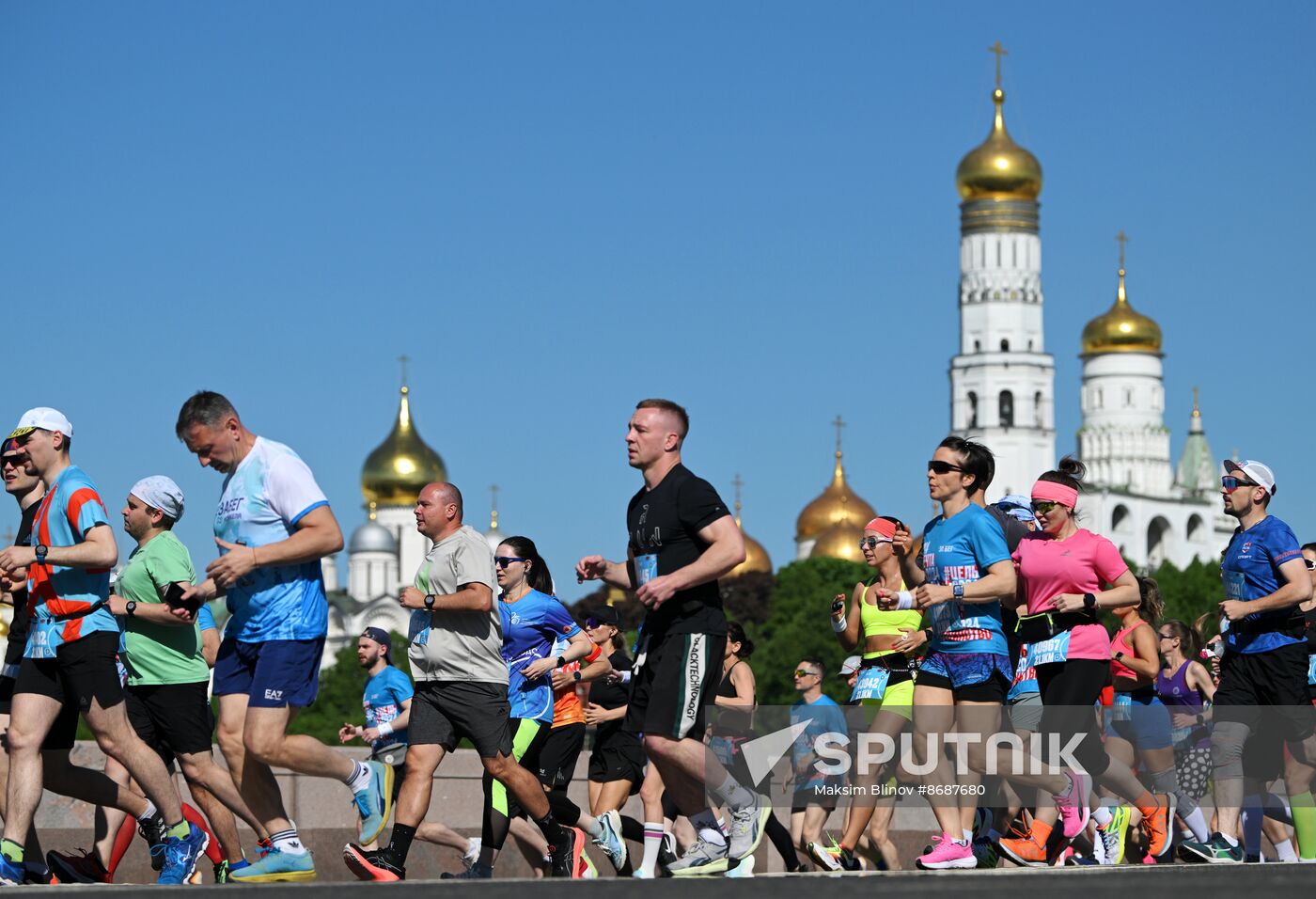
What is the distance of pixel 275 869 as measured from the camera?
9.78 m

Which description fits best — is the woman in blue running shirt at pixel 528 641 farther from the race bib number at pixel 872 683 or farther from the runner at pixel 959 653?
the runner at pixel 959 653

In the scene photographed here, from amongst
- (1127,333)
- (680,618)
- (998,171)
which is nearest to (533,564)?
(680,618)

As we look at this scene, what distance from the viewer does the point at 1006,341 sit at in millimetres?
117562

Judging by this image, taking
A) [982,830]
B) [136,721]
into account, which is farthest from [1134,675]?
[136,721]

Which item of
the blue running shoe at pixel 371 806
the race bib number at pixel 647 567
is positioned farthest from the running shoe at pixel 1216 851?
the blue running shoe at pixel 371 806

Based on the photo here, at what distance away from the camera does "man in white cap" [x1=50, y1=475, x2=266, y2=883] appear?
1019 cm

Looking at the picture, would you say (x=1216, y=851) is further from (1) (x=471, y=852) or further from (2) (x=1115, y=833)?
(1) (x=471, y=852)

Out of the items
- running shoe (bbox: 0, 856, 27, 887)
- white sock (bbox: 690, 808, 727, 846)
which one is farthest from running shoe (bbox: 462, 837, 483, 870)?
running shoe (bbox: 0, 856, 27, 887)

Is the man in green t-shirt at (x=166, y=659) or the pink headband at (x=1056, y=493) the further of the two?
the pink headband at (x=1056, y=493)

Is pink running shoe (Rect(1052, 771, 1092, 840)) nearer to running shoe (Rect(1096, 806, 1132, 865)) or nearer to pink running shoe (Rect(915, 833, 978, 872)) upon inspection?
pink running shoe (Rect(915, 833, 978, 872))

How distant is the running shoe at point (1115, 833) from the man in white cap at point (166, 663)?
3.98 metres

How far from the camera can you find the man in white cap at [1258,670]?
1112 centimetres

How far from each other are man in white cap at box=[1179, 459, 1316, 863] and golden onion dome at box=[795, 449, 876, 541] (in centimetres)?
11800

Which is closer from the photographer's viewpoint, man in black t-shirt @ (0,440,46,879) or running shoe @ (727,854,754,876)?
running shoe @ (727,854,754,876)
